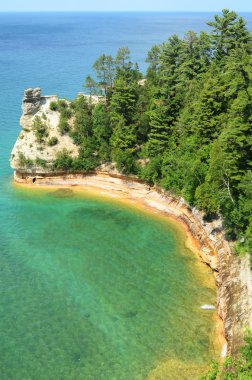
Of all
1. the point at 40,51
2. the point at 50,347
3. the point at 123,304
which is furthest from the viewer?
the point at 40,51

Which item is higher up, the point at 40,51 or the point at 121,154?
the point at 40,51

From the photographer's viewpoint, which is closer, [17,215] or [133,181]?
[17,215]

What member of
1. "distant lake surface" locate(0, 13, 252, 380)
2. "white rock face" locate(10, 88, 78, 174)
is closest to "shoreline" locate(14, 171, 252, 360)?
"distant lake surface" locate(0, 13, 252, 380)

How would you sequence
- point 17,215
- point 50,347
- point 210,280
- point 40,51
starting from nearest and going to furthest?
point 50,347 → point 210,280 → point 17,215 → point 40,51

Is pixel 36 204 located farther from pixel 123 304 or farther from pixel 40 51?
pixel 40 51

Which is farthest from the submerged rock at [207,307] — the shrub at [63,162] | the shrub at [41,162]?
the shrub at [41,162]

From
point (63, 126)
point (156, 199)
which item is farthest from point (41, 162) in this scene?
point (156, 199)

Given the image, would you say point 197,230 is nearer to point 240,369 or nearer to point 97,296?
point 97,296

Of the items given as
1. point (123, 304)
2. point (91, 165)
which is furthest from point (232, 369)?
point (91, 165)
